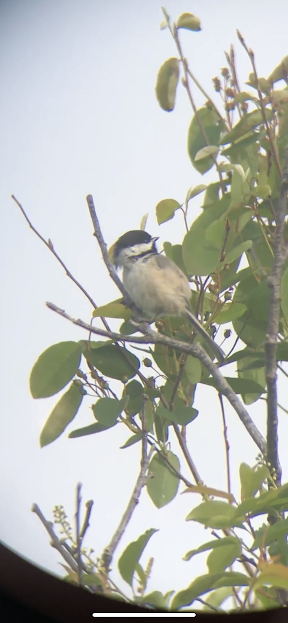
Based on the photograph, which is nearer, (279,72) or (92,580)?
(92,580)

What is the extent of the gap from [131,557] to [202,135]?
3.22ft

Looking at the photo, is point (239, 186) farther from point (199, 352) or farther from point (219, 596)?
point (219, 596)

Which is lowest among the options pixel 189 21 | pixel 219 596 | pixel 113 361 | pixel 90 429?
pixel 219 596

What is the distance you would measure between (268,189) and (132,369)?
473 mm

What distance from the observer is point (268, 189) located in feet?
4.64

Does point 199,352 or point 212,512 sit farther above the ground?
point 199,352

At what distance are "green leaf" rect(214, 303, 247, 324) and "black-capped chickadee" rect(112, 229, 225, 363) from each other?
1.12 ft

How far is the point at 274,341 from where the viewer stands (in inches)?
52.2

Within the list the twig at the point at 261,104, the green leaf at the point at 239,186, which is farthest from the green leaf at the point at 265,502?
the twig at the point at 261,104

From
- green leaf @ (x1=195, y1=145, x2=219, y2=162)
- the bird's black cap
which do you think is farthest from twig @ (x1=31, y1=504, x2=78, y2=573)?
the bird's black cap

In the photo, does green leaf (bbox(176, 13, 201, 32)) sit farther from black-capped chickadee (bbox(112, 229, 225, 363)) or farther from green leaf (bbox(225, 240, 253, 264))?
black-capped chickadee (bbox(112, 229, 225, 363))

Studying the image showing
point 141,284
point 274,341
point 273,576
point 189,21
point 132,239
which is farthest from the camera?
point 141,284

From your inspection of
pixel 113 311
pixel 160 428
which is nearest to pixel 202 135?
pixel 113 311

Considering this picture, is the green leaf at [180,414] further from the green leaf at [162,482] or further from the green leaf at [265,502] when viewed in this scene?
the green leaf at [265,502]
